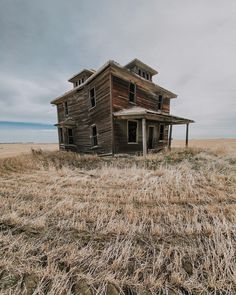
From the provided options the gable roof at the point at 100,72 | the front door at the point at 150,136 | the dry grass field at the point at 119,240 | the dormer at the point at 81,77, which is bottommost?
the dry grass field at the point at 119,240

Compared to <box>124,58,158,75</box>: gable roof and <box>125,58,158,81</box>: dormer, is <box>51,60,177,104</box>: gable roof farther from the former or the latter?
<box>124,58,158,75</box>: gable roof

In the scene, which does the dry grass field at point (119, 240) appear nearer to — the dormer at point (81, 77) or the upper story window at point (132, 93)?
the upper story window at point (132, 93)

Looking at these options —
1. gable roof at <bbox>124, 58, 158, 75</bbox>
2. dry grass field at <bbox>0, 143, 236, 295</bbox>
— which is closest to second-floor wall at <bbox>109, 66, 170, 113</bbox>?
gable roof at <bbox>124, 58, 158, 75</bbox>

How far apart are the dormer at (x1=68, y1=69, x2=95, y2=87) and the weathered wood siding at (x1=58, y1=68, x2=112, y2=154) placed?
1621mm

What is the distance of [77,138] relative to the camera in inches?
616

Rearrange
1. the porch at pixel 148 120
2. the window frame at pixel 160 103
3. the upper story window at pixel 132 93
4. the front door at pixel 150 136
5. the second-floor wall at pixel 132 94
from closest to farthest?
the porch at pixel 148 120, the second-floor wall at pixel 132 94, the upper story window at pixel 132 93, the front door at pixel 150 136, the window frame at pixel 160 103

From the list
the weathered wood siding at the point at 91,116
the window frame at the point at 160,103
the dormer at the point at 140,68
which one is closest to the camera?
the weathered wood siding at the point at 91,116

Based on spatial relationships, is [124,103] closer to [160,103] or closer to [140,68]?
[140,68]

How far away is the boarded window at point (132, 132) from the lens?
1251 cm

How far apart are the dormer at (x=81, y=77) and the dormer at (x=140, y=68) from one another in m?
3.57

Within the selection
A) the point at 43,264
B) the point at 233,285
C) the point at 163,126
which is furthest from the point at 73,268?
the point at 163,126

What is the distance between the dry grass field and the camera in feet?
5.65

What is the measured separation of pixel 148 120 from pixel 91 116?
501 cm

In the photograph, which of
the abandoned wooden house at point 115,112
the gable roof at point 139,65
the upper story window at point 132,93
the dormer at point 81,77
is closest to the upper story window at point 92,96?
the abandoned wooden house at point 115,112
